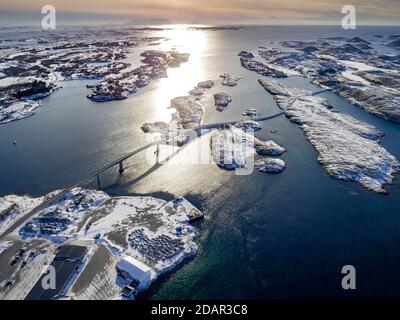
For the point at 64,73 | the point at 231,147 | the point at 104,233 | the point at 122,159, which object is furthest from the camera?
the point at 64,73

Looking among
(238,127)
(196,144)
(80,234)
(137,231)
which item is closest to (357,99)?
(238,127)

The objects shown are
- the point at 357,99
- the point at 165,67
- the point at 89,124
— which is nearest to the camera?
the point at 89,124

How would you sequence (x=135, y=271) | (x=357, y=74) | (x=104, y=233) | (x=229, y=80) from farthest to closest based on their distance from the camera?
(x=357, y=74) < (x=229, y=80) < (x=104, y=233) < (x=135, y=271)

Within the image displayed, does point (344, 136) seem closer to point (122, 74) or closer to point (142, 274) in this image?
point (142, 274)

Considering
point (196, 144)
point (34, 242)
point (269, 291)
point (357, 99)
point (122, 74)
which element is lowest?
point (269, 291)

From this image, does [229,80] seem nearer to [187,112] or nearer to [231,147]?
[187,112]

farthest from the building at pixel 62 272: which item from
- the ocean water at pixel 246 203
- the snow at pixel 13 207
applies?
the snow at pixel 13 207

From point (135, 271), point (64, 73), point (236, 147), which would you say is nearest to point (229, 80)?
point (236, 147)
